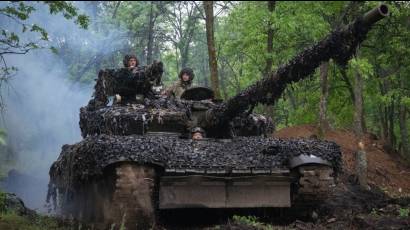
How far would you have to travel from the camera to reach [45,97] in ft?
72.5

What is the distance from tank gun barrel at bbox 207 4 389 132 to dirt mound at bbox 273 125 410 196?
238 inches

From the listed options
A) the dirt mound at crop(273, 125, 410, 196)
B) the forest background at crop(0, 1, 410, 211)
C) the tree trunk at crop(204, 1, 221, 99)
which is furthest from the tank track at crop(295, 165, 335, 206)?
the tree trunk at crop(204, 1, 221, 99)

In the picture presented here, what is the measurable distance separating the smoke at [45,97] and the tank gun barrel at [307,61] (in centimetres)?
1353

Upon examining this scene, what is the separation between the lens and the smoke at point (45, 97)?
20.8 metres

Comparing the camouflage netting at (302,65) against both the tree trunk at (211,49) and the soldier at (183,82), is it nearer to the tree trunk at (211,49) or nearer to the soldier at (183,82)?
the soldier at (183,82)

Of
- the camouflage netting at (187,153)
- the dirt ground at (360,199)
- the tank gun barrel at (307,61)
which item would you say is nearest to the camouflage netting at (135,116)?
the camouflage netting at (187,153)

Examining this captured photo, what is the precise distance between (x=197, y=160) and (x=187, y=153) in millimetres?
206

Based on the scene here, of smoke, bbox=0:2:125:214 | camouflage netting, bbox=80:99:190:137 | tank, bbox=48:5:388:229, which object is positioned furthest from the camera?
smoke, bbox=0:2:125:214

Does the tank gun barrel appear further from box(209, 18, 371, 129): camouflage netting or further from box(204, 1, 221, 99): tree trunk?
box(204, 1, 221, 99): tree trunk

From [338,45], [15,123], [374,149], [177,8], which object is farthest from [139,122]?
[177,8]

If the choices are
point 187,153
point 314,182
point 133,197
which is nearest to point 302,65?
point 314,182

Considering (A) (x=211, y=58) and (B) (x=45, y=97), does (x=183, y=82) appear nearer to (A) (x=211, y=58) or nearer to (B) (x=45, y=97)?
(A) (x=211, y=58)

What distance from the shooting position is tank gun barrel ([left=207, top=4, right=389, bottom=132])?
20.1 feet

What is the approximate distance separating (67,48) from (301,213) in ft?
54.9
